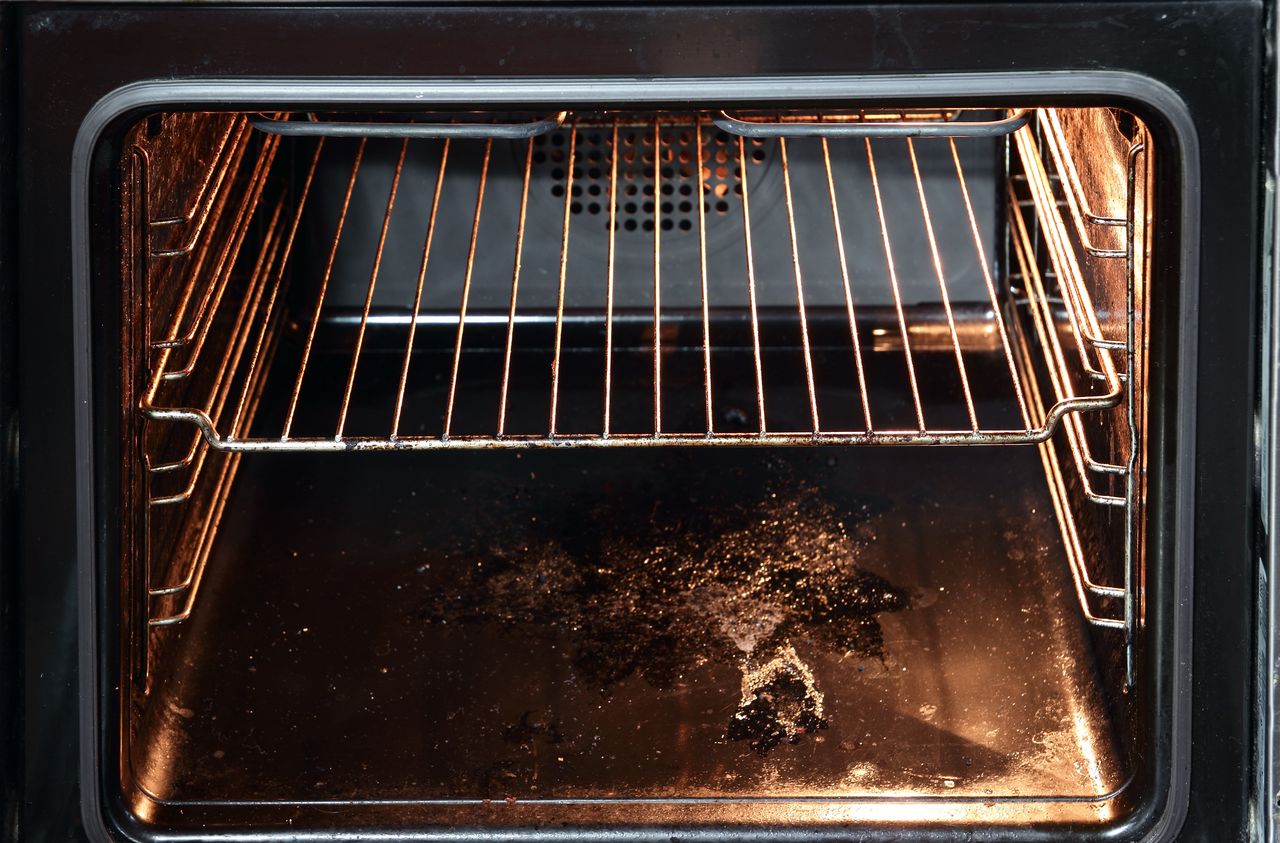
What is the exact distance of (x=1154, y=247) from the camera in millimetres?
820

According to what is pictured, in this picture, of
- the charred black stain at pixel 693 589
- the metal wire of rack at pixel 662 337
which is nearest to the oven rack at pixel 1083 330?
the metal wire of rack at pixel 662 337

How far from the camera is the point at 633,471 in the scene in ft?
4.13

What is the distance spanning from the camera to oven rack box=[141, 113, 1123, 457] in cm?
93

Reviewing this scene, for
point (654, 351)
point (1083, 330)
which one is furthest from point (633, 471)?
point (1083, 330)

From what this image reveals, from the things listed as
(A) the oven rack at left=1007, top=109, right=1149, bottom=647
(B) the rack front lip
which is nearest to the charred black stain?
(A) the oven rack at left=1007, top=109, right=1149, bottom=647

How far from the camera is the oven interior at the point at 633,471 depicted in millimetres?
935

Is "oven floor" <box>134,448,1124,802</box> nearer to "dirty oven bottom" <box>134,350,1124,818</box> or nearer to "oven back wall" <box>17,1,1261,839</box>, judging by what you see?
"dirty oven bottom" <box>134,350,1124,818</box>

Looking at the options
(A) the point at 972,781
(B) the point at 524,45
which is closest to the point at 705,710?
(A) the point at 972,781

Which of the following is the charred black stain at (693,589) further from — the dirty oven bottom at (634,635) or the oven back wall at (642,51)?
the oven back wall at (642,51)

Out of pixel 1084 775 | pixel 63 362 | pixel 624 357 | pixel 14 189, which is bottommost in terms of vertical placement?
pixel 1084 775

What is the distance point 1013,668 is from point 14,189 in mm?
908

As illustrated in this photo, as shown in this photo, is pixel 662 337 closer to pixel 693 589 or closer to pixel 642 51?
pixel 693 589

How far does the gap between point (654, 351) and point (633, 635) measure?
1.16ft

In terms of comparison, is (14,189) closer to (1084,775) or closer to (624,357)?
(624,357)
